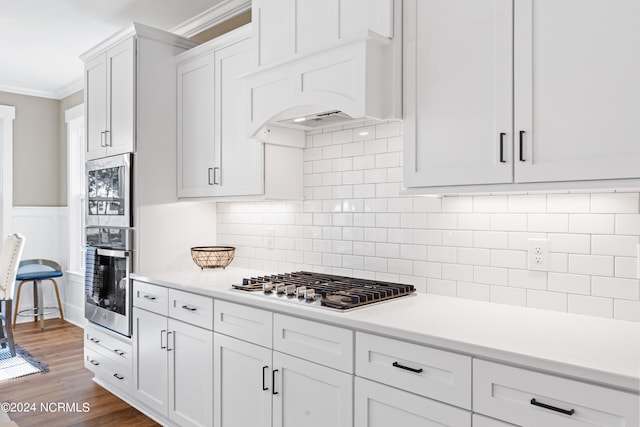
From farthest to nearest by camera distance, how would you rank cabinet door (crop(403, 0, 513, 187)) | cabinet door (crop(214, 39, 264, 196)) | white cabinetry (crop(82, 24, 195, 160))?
white cabinetry (crop(82, 24, 195, 160))
cabinet door (crop(214, 39, 264, 196))
cabinet door (crop(403, 0, 513, 187))

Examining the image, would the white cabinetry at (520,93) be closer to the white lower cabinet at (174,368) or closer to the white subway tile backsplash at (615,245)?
the white subway tile backsplash at (615,245)

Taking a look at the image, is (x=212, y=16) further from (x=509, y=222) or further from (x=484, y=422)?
(x=484, y=422)

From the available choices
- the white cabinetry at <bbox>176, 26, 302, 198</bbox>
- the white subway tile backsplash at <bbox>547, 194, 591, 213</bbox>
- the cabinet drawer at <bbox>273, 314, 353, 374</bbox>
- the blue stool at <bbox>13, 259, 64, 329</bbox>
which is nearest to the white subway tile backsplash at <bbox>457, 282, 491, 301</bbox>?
the white subway tile backsplash at <bbox>547, 194, 591, 213</bbox>

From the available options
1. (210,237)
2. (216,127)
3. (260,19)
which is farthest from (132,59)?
(210,237)

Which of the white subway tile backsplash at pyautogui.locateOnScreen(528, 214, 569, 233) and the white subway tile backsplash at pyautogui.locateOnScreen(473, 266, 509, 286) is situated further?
the white subway tile backsplash at pyautogui.locateOnScreen(473, 266, 509, 286)

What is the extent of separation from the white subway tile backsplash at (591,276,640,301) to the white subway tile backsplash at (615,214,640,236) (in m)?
0.18

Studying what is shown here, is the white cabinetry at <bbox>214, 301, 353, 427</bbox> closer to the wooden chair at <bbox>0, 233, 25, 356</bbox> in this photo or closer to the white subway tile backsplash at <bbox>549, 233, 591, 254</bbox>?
the white subway tile backsplash at <bbox>549, 233, 591, 254</bbox>

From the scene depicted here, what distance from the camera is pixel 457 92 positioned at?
6.02ft

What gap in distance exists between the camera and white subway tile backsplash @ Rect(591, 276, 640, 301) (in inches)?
67.9

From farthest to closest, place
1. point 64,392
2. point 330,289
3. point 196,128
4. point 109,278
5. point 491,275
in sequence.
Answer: point 64,392
point 109,278
point 196,128
point 330,289
point 491,275

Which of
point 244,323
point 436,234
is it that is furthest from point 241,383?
point 436,234

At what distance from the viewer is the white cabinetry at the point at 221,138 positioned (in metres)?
2.75

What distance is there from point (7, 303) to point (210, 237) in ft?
6.89

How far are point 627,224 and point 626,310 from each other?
12.3 inches
